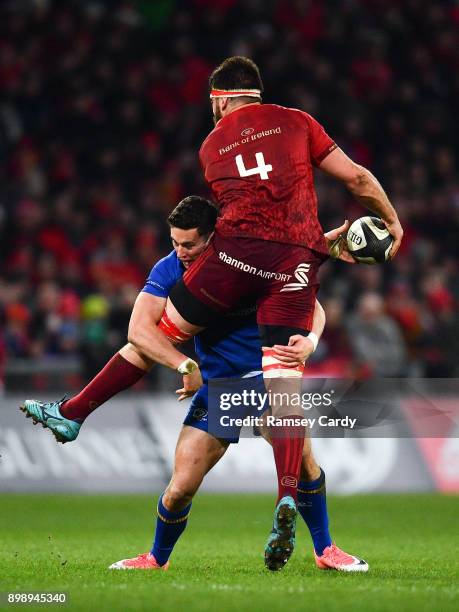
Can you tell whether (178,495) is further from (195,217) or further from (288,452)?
(195,217)

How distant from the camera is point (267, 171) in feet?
20.8

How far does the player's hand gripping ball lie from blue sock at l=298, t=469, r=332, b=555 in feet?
3.90

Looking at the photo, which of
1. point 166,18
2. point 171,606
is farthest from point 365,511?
point 166,18

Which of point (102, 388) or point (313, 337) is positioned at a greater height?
point (313, 337)

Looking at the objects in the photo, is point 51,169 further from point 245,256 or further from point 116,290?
point 245,256

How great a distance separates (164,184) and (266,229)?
35.7 ft

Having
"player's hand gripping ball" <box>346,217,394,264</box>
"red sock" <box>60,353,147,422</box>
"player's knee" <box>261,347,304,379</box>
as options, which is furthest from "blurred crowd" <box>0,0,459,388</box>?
"player's knee" <box>261,347,304,379</box>

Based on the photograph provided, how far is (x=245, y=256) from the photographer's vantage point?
630 cm


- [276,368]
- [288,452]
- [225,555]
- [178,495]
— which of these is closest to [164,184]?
[225,555]

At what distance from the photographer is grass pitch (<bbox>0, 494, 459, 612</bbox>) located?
5559mm

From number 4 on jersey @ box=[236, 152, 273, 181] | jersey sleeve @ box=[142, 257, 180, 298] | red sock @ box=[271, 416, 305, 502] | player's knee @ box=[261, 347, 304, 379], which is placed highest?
number 4 on jersey @ box=[236, 152, 273, 181]

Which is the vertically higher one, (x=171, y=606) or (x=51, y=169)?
(x=51, y=169)

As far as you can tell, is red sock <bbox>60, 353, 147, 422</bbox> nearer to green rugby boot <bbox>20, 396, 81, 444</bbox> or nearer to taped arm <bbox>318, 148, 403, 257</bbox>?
green rugby boot <bbox>20, 396, 81, 444</bbox>

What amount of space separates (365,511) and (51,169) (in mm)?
7413
